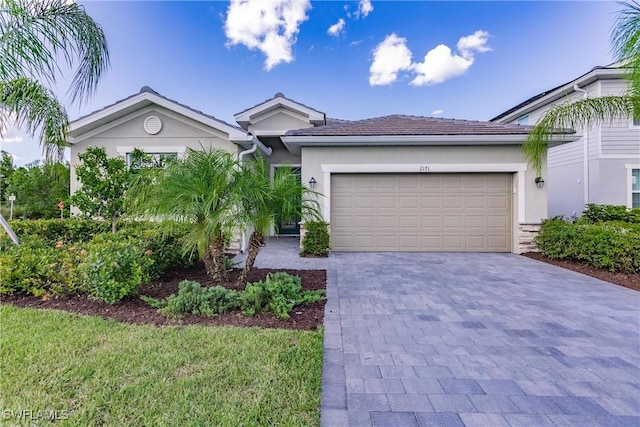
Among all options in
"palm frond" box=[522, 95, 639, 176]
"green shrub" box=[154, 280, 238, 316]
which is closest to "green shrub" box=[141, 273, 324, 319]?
"green shrub" box=[154, 280, 238, 316]

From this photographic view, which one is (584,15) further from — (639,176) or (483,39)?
(639,176)

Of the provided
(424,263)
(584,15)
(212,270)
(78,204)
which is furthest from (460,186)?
(78,204)

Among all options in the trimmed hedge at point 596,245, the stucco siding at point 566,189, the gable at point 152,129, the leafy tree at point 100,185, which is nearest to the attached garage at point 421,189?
the trimmed hedge at point 596,245

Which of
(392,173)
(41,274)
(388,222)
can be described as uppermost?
(392,173)

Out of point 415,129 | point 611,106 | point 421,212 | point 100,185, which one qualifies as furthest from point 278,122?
point 611,106

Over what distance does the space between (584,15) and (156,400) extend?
12.4 meters

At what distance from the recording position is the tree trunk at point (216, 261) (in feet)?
16.2

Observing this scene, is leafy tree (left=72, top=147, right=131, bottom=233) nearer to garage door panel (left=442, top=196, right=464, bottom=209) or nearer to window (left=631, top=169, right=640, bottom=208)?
garage door panel (left=442, top=196, right=464, bottom=209)

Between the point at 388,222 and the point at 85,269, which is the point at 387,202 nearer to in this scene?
the point at 388,222

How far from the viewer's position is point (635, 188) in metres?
11.6

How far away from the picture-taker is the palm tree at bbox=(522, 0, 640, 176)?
18.8ft

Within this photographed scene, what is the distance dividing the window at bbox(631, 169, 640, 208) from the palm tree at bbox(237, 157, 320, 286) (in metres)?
14.0

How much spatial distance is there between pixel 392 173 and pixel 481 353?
21.6ft

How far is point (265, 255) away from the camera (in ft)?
28.6
